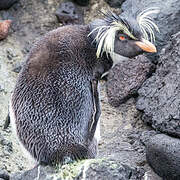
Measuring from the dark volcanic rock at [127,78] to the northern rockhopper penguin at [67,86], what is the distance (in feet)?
4.15

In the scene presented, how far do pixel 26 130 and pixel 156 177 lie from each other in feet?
3.80

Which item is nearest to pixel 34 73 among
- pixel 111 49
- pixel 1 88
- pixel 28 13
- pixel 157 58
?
pixel 111 49

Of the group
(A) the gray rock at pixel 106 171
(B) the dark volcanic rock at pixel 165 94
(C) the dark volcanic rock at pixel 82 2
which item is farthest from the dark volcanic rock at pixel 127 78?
(A) the gray rock at pixel 106 171

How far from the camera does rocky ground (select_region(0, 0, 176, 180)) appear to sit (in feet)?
15.3

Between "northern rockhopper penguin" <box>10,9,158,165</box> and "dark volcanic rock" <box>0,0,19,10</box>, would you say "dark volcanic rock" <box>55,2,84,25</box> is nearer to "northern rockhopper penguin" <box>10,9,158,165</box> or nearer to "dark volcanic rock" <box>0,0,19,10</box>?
"dark volcanic rock" <box>0,0,19,10</box>

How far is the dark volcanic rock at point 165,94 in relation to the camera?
440 cm

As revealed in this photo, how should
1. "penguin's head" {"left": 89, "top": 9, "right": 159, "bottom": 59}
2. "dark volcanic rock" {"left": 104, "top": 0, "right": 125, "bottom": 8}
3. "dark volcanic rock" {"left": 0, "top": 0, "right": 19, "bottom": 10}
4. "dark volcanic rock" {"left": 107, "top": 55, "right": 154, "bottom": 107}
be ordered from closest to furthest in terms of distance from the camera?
1. "penguin's head" {"left": 89, "top": 9, "right": 159, "bottom": 59}
2. "dark volcanic rock" {"left": 107, "top": 55, "right": 154, "bottom": 107}
3. "dark volcanic rock" {"left": 0, "top": 0, "right": 19, "bottom": 10}
4. "dark volcanic rock" {"left": 104, "top": 0, "right": 125, "bottom": 8}

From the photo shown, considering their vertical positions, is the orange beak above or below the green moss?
above

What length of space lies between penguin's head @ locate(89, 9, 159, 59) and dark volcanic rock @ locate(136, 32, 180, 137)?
0.68 m

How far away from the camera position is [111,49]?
387cm

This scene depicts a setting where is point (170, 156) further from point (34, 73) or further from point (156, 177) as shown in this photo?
point (34, 73)

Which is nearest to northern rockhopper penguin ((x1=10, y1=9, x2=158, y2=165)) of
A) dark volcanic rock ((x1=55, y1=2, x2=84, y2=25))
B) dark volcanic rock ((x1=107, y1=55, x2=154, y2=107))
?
dark volcanic rock ((x1=107, y1=55, x2=154, y2=107))

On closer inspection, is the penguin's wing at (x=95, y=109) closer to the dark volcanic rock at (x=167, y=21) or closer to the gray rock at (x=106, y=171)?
the gray rock at (x=106, y=171)

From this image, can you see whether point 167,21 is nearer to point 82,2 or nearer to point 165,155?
point 82,2
